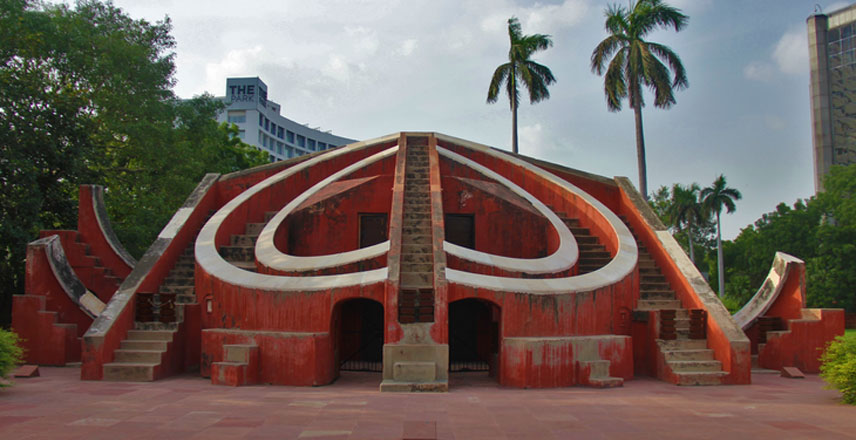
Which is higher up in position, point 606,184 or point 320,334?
point 606,184

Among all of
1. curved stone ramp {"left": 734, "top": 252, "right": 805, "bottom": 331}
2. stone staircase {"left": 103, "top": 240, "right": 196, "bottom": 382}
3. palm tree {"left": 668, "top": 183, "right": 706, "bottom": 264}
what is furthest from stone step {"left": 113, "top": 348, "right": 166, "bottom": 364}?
palm tree {"left": 668, "top": 183, "right": 706, "bottom": 264}

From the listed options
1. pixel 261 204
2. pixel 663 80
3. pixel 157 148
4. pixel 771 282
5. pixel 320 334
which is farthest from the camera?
pixel 663 80

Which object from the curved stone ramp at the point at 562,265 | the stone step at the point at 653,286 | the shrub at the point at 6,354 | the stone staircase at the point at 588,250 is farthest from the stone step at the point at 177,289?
the stone step at the point at 653,286

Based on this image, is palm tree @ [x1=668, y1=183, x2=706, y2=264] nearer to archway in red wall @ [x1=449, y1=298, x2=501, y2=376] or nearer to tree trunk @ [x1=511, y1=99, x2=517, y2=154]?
tree trunk @ [x1=511, y1=99, x2=517, y2=154]

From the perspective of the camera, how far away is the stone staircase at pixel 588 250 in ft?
33.5

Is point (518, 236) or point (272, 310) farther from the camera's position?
point (518, 236)

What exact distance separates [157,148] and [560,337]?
11862 millimetres

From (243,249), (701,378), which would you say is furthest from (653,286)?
(243,249)

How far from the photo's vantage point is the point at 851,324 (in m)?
12.3

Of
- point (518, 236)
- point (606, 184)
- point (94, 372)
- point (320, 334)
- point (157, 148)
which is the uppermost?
point (157, 148)

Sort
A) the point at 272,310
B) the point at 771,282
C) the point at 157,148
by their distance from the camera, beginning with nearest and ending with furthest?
1. the point at 272,310
2. the point at 771,282
3. the point at 157,148

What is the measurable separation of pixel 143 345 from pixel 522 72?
16.6 m

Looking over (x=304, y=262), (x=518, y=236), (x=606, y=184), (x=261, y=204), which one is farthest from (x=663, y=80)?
(x=304, y=262)

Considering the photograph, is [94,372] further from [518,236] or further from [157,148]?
[157,148]
